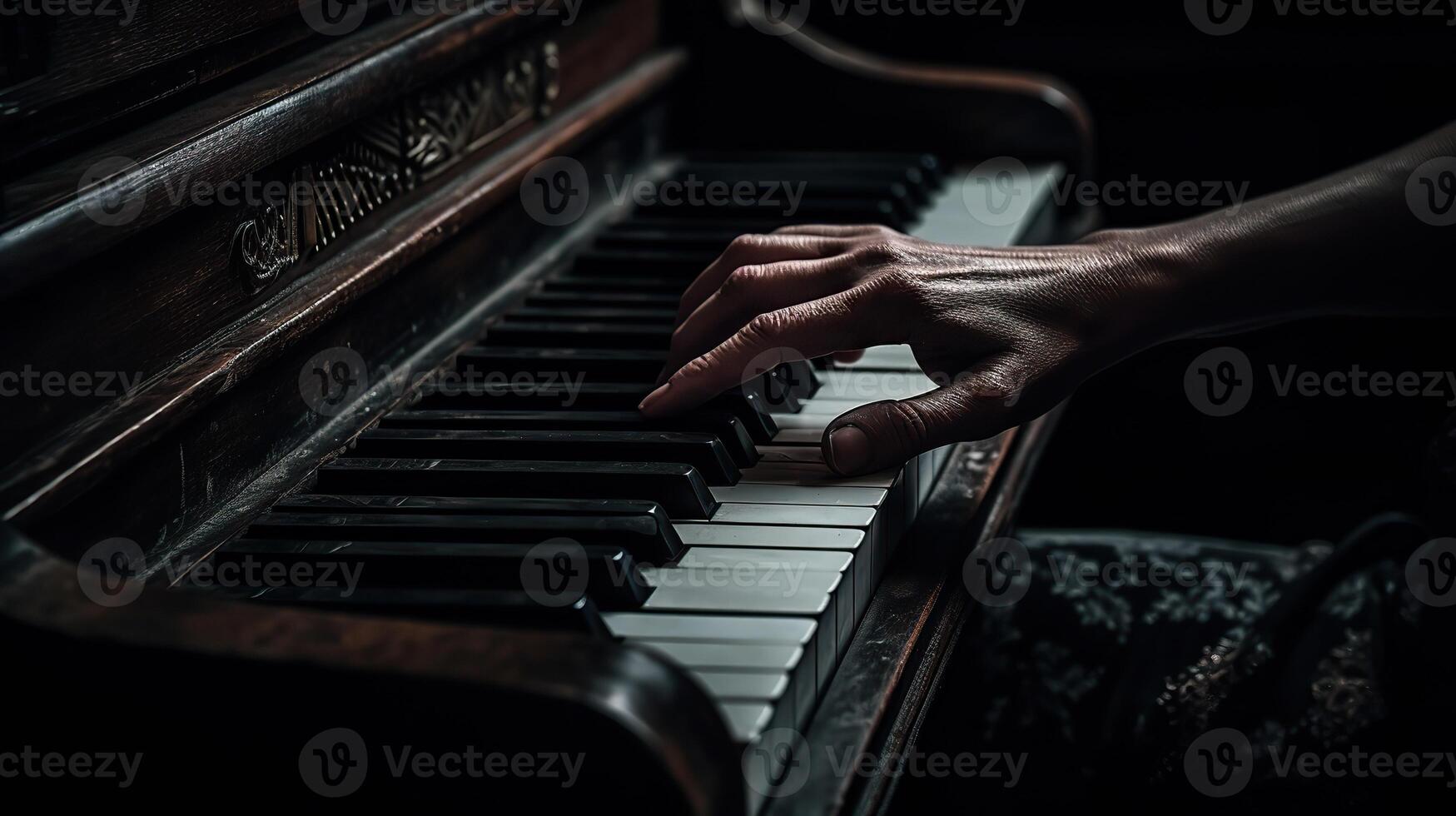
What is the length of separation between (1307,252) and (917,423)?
479 mm

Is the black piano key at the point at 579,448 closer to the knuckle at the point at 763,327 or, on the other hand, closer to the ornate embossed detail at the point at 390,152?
the knuckle at the point at 763,327

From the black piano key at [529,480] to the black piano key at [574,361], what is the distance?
0.25 m

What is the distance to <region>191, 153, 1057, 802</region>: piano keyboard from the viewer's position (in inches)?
35.4

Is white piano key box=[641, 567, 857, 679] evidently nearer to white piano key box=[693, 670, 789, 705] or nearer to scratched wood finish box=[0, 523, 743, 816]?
white piano key box=[693, 670, 789, 705]

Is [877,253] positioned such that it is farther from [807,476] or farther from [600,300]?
[600,300]

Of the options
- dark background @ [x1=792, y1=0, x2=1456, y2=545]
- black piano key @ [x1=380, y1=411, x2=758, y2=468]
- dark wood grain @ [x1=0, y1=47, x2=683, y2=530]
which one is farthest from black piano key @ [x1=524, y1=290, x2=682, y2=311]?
dark background @ [x1=792, y1=0, x2=1456, y2=545]

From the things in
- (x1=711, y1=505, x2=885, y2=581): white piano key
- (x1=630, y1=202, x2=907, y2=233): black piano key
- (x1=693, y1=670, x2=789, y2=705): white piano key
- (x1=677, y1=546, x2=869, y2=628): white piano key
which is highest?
(x1=693, y1=670, x2=789, y2=705): white piano key

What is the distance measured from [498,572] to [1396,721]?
3.18 ft

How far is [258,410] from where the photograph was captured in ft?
3.82

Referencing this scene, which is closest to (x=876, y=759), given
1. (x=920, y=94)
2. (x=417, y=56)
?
(x=417, y=56)

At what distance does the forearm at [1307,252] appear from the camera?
1.35 meters

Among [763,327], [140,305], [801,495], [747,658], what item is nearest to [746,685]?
[747,658]

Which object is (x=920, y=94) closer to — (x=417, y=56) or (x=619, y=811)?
(x=417, y=56)

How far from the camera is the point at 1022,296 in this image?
127 centimetres
